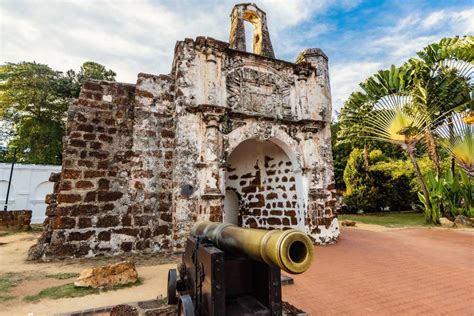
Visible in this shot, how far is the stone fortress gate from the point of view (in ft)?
17.5

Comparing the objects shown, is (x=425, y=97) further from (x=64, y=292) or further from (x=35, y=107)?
(x=35, y=107)

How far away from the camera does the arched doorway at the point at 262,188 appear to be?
7.39 metres

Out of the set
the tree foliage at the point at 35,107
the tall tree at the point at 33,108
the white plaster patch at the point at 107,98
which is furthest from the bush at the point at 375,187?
the tall tree at the point at 33,108

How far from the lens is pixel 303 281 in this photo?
12.4 ft

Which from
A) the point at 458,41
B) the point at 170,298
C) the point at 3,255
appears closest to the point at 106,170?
the point at 3,255

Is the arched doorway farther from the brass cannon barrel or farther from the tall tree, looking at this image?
the tall tree

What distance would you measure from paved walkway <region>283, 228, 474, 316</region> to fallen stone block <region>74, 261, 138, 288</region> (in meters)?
2.13

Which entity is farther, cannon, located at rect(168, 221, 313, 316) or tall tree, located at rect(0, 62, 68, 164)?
tall tree, located at rect(0, 62, 68, 164)

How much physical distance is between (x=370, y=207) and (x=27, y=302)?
52.9ft

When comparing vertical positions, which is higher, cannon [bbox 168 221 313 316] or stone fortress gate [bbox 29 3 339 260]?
stone fortress gate [bbox 29 3 339 260]

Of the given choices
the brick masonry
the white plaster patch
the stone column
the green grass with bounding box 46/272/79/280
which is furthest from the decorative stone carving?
the brick masonry

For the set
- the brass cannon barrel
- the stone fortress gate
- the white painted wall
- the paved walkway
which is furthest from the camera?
the white painted wall

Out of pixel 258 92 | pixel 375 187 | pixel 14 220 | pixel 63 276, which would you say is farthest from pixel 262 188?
pixel 375 187

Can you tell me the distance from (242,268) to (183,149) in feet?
13.1
